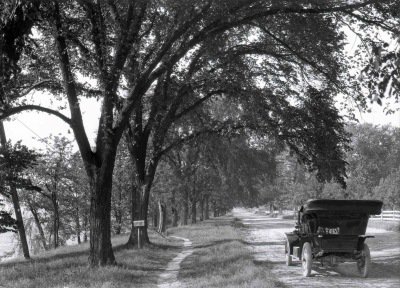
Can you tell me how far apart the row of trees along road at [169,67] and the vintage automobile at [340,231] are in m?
3.12

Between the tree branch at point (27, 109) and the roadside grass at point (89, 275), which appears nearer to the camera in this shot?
the roadside grass at point (89, 275)

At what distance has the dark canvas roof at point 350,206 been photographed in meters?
12.6

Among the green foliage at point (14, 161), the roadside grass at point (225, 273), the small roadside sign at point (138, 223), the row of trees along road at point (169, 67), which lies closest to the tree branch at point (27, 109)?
the row of trees along road at point (169, 67)

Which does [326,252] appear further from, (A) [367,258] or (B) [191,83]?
(B) [191,83]

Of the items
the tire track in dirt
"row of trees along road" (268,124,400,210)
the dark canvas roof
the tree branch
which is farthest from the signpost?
"row of trees along road" (268,124,400,210)

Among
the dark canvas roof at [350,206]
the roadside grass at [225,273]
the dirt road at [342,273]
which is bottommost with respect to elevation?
the dirt road at [342,273]

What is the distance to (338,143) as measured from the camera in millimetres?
19516

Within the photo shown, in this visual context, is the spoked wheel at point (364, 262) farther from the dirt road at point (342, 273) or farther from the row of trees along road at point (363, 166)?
the row of trees along road at point (363, 166)

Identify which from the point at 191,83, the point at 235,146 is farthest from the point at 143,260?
the point at 235,146

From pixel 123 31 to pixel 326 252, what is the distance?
339 inches

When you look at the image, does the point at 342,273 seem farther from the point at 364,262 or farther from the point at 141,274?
the point at 141,274

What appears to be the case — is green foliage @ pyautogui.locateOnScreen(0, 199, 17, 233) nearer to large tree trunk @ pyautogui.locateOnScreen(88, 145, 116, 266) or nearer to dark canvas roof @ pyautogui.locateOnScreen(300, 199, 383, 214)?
large tree trunk @ pyautogui.locateOnScreen(88, 145, 116, 266)

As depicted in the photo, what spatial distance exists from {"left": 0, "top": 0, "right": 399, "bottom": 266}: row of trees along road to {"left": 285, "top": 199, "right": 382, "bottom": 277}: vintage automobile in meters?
3.12

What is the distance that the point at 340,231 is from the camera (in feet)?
42.1
